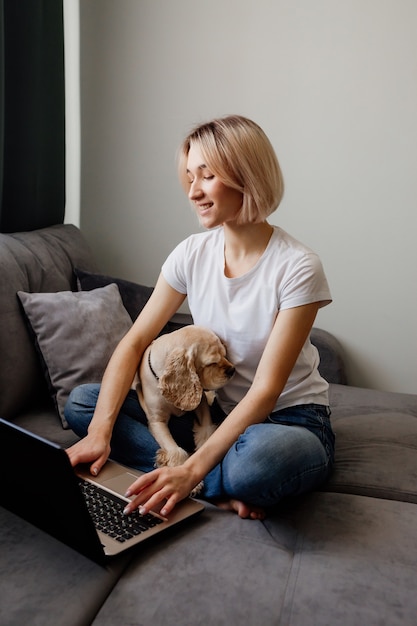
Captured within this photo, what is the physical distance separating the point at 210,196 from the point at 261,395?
51 cm

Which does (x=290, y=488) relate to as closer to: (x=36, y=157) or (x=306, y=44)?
(x=36, y=157)

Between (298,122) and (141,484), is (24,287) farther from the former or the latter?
(298,122)

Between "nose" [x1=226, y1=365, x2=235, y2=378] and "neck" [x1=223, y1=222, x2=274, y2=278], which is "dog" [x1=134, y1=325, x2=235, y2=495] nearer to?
"nose" [x1=226, y1=365, x2=235, y2=378]

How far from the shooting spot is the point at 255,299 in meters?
1.74

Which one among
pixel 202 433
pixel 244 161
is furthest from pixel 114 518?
pixel 244 161

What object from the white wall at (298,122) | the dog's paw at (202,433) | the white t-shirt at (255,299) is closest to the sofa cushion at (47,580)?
the dog's paw at (202,433)

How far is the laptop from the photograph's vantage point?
1.19m

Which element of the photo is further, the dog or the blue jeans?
the dog

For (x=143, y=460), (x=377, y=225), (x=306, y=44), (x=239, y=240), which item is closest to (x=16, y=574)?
(x=143, y=460)

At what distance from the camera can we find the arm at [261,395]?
150 centimetres

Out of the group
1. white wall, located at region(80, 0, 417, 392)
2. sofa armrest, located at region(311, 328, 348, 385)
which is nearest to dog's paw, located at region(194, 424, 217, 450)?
sofa armrest, located at region(311, 328, 348, 385)

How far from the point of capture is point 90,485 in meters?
1.55

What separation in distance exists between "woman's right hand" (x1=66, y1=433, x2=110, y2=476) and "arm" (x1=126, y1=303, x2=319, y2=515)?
0.22m

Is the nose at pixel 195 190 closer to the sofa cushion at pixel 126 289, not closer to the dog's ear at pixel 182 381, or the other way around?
the dog's ear at pixel 182 381
